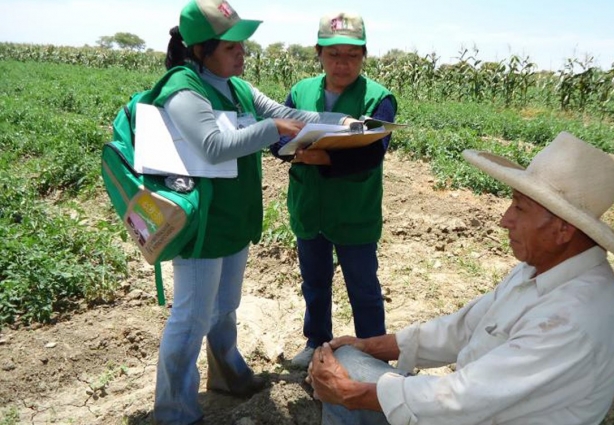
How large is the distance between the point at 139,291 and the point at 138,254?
2.14 feet

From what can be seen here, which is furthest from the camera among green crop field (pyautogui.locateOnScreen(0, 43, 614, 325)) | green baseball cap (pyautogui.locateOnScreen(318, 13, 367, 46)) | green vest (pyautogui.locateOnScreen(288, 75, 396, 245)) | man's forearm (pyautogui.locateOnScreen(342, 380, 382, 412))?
green crop field (pyautogui.locateOnScreen(0, 43, 614, 325))

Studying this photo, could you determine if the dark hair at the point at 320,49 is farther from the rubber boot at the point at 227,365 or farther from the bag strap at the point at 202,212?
the rubber boot at the point at 227,365

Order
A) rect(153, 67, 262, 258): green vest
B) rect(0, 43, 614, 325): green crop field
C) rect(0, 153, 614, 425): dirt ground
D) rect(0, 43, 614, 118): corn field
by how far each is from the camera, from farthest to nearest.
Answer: rect(0, 43, 614, 118): corn field → rect(0, 43, 614, 325): green crop field → rect(0, 153, 614, 425): dirt ground → rect(153, 67, 262, 258): green vest

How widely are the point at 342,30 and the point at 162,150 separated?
3.41 ft

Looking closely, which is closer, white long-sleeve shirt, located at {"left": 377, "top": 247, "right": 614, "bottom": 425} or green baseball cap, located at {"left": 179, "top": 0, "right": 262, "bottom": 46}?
white long-sleeve shirt, located at {"left": 377, "top": 247, "right": 614, "bottom": 425}

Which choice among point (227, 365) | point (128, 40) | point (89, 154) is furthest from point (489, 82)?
point (128, 40)

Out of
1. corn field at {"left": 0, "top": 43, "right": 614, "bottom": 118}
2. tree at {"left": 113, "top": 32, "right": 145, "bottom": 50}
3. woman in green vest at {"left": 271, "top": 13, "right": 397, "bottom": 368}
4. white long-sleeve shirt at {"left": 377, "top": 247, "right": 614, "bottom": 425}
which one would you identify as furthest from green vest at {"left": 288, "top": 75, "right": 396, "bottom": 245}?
tree at {"left": 113, "top": 32, "right": 145, "bottom": 50}

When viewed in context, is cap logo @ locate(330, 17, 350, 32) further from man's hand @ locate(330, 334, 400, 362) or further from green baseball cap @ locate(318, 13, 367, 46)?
man's hand @ locate(330, 334, 400, 362)

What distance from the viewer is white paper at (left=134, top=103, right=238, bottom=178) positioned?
1956mm

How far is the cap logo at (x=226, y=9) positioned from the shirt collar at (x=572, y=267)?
4.60ft

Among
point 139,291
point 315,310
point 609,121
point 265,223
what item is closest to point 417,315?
point 315,310

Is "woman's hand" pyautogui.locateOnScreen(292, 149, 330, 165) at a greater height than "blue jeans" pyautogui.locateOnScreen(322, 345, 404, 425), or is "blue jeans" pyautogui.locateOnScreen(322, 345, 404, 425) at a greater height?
"woman's hand" pyautogui.locateOnScreen(292, 149, 330, 165)

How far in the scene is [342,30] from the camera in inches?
96.4

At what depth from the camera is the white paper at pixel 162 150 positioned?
6.42ft
